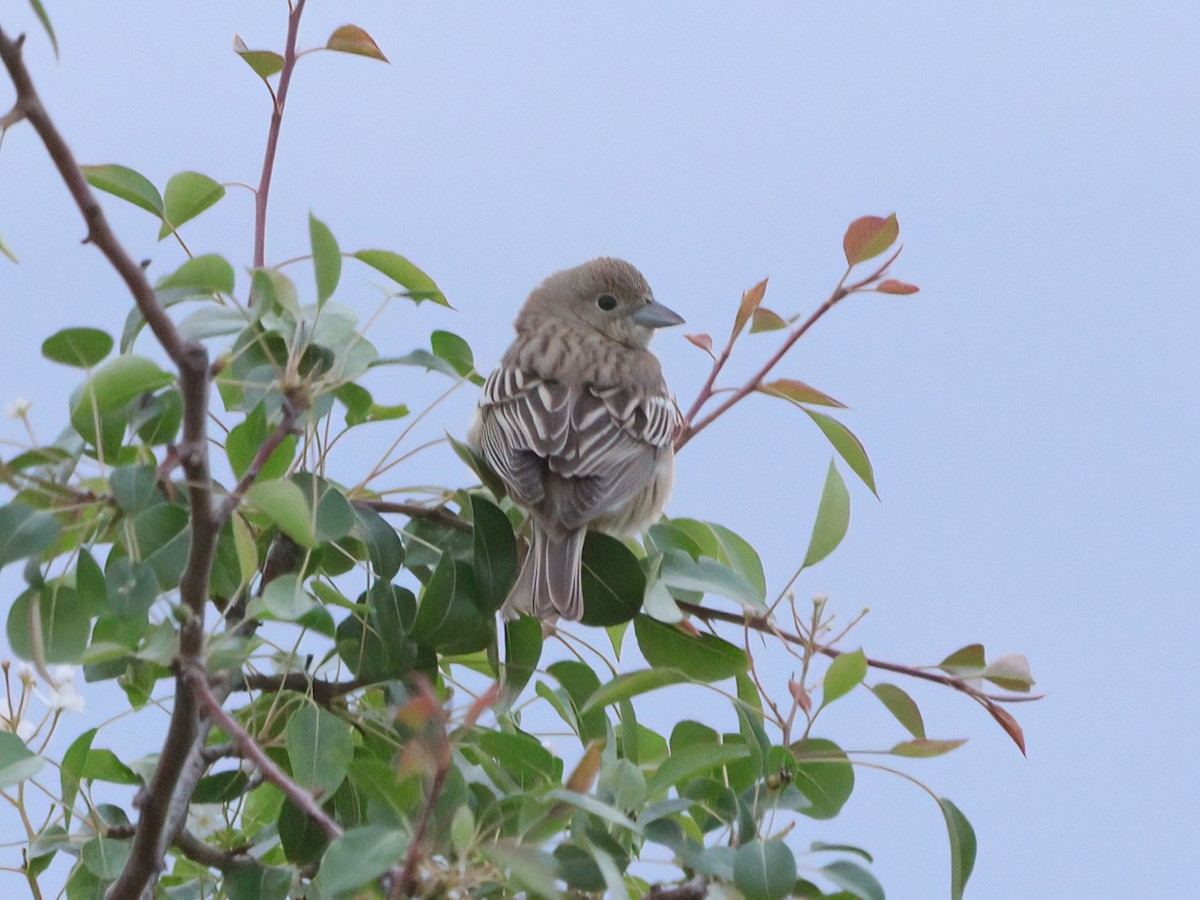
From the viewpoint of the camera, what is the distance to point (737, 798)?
2.22 m

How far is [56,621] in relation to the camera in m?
2.12

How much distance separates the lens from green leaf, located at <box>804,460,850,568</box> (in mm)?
2559

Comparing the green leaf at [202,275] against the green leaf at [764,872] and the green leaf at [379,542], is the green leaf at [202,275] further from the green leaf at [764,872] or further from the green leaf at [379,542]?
the green leaf at [764,872]

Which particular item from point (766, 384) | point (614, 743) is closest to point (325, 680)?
point (614, 743)

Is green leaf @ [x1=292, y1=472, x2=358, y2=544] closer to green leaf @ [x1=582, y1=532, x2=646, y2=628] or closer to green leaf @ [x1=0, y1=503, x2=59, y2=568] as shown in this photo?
green leaf @ [x1=0, y1=503, x2=59, y2=568]

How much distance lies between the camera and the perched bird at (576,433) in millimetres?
2955

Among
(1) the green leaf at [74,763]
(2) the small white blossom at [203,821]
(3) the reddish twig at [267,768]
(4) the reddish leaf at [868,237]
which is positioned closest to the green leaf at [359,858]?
(3) the reddish twig at [267,768]

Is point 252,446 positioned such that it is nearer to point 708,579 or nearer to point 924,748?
point 708,579

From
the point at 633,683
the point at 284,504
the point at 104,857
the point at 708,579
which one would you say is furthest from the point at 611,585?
the point at 104,857

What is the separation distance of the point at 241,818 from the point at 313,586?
67cm

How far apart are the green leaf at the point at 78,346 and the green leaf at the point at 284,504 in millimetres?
368

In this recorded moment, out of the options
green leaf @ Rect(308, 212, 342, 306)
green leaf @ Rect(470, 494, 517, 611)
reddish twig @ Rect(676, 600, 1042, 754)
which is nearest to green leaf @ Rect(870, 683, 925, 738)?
reddish twig @ Rect(676, 600, 1042, 754)

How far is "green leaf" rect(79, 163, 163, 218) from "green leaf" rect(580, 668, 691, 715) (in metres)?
1.17

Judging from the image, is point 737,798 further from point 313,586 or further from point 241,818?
point 241,818
